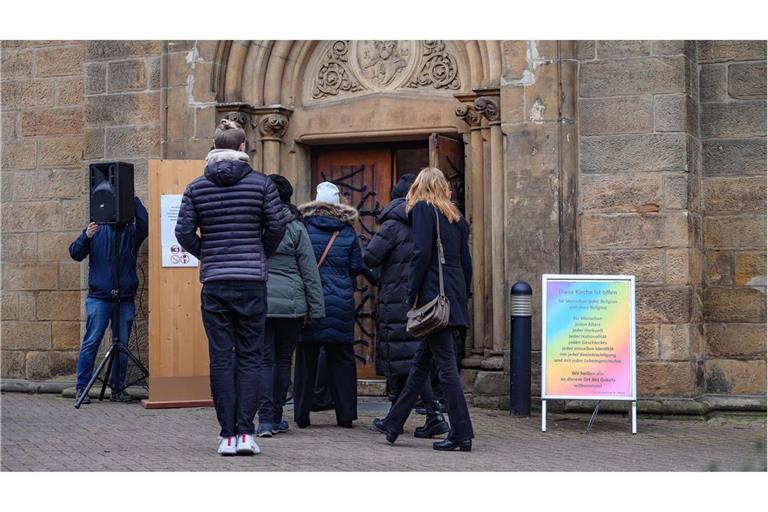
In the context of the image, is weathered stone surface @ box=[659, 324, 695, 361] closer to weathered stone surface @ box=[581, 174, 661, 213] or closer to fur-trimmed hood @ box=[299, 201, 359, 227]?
weathered stone surface @ box=[581, 174, 661, 213]

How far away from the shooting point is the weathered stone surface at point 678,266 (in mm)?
10164

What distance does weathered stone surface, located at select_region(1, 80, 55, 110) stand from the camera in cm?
1265

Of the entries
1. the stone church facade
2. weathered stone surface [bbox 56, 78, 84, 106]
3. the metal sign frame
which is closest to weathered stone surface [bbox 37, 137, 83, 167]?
the stone church facade

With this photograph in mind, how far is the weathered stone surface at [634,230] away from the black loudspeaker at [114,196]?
3961 mm

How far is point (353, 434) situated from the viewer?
9117 mm

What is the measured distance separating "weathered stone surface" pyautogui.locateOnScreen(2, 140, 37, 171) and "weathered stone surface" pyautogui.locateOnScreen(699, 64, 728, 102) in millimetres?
6482

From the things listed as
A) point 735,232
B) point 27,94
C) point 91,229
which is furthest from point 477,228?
point 27,94

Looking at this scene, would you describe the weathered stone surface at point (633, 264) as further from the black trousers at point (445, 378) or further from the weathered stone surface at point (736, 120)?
the black trousers at point (445, 378)

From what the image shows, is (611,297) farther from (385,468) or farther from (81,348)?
(81,348)

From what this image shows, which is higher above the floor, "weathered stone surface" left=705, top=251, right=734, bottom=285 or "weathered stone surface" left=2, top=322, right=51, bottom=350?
"weathered stone surface" left=705, top=251, right=734, bottom=285

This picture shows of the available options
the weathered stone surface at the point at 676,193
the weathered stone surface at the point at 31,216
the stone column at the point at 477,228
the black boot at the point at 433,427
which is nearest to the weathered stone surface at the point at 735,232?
the weathered stone surface at the point at 676,193

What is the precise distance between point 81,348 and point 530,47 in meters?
4.75

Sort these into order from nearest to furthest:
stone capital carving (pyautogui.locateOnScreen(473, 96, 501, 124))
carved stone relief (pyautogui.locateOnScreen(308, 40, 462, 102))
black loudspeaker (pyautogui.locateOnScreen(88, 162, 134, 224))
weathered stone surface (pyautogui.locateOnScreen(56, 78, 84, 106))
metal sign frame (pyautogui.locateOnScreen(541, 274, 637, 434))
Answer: metal sign frame (pyautogui.locateOnScreen(541, 274, 637, 434)) < stone capital carving (pyautogui.locateOnScreen(473, 96, 501, 124)) < black loudspeaker (pyautogui.locateOnScreen(88, 162, 134, 224)) < carved stone relief (pyautogui.locateOnScreen(308, 40, 462, 102)) < weathered stone surface (pyautogui.locateOnScreen(56, 78, 84, 106))

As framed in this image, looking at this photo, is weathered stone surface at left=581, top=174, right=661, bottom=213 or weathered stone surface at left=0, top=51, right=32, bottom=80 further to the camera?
weathered stone surface at left=0, top=51, right=32, bottom=80
